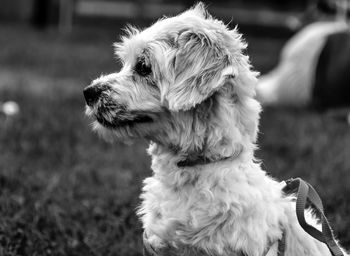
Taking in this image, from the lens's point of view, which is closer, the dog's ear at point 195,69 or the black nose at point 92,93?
the dog's ear at point 195,69

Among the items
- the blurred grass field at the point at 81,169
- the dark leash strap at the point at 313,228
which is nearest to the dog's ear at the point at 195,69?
the dark leash strap at the point at 313,228

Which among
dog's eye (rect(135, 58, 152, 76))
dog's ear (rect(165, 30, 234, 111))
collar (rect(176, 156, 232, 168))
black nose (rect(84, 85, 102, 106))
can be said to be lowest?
collar (rect(176, 156, 232, 168))

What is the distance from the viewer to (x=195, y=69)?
3.07m

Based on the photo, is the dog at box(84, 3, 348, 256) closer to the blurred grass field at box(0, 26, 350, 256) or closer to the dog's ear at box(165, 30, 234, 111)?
the dog's ear at box(165, 30, 234, 111)

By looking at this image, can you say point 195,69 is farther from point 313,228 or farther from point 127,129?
point 313,228

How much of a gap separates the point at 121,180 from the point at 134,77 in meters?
2.29

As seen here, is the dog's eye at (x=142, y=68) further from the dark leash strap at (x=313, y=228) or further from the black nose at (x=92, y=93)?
the dark leash strap at (x=313, y=228)

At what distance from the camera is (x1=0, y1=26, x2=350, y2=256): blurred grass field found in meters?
4.13

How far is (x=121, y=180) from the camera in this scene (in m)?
5.34

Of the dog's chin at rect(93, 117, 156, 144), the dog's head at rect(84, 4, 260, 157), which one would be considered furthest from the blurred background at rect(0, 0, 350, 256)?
the dog's chin at rect(93, 117, 156, 144)

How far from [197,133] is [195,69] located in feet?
0.99

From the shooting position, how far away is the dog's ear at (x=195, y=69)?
9.70 ft

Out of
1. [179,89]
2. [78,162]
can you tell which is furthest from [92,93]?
[78,162]

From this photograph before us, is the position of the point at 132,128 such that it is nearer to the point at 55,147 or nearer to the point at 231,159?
the point at 231,159
